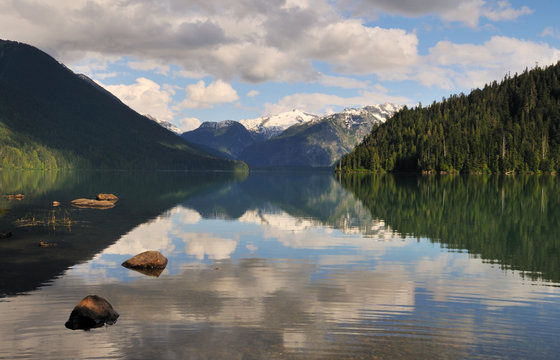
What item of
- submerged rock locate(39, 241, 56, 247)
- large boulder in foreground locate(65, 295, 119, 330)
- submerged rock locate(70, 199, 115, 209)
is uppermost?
submerged rock locate(70, 199, 115, 209)

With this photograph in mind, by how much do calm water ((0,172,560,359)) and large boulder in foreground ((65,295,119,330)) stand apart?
0.63 m

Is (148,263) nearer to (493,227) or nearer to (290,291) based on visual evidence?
(290,291)

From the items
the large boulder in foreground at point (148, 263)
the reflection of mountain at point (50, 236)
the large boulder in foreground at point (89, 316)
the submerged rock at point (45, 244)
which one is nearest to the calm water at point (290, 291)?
the reflection of mountain at point (50, 236)

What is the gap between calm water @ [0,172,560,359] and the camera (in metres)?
17.0

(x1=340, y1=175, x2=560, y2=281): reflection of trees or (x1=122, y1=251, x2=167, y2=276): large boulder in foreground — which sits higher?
(x1=340, y1=175, x2=560, y2=281): reflection of trees

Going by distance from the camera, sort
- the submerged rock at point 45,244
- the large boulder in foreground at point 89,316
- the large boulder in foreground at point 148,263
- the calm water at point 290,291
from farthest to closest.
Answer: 1. the submerged rock at point 45,244
2. the large boulder in foreground at point 148,263
3. the large boulder in foreground at point 89,316
4. the calm water at point 290,291

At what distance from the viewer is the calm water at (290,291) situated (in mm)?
16953

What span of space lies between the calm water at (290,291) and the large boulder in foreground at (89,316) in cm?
63

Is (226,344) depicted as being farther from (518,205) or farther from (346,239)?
(518,205)

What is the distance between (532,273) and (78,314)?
27444mm

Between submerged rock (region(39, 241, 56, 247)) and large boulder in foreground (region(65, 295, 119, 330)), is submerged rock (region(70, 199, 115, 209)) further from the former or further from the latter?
large boulder in foreground (region(65, 295, 119, 330))

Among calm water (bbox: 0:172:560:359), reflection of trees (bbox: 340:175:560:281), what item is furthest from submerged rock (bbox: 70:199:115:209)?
reflection of trees (bbox: 340:175:560:281)

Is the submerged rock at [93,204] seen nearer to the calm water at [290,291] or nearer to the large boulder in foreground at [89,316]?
the calm water at [290,291]

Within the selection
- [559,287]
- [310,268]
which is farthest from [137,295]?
[559,287]
